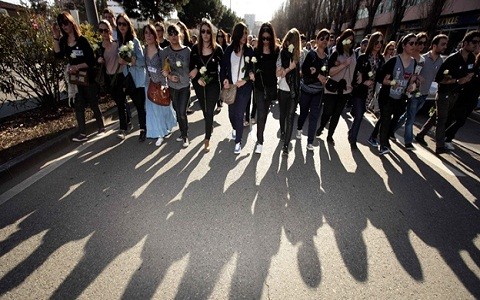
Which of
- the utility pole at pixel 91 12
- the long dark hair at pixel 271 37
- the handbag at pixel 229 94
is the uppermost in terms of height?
the utility pole at pixel 91 12

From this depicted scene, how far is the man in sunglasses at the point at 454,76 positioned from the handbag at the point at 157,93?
17.1 ft

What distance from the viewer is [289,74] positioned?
4.05 meters

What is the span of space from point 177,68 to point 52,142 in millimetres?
2588

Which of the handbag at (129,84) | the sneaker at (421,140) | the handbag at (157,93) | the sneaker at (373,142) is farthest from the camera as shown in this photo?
the sneaker at (421,140)

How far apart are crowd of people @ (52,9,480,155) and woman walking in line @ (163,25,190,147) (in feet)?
0.05

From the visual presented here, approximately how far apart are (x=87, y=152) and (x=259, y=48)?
3536mm

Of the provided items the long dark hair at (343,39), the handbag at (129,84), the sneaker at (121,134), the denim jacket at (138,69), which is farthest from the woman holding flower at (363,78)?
the sneaker at (121,134)

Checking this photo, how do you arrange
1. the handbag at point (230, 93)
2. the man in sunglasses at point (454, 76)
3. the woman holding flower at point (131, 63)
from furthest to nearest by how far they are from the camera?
the man in sunglasses at point (454, 76)
the woman holding flower at point (131, 63)
the handbag at point (230, 93)

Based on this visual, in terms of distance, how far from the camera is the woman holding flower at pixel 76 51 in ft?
14.0

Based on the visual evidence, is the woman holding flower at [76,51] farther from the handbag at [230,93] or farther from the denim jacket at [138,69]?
the handbag at [230,93]

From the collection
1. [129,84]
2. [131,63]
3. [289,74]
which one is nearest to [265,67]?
[289,74]

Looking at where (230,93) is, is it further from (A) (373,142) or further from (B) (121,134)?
(A) (373,142)

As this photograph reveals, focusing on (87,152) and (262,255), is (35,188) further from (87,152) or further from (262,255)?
(262,255)

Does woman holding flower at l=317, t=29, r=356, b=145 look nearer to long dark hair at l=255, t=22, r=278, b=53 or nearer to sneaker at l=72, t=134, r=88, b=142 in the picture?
long dark hair at l=255, t=22, r=278, b=53
